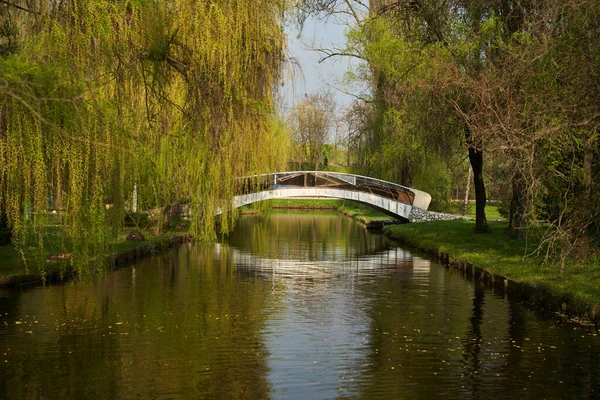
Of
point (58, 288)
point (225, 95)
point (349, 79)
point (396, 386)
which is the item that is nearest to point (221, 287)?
point (58, 288)

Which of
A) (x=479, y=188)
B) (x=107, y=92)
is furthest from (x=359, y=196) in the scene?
(x=107, y=92)

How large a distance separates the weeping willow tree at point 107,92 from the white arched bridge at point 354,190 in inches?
986

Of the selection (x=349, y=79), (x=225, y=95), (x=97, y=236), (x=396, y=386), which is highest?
(x=349, y=79)

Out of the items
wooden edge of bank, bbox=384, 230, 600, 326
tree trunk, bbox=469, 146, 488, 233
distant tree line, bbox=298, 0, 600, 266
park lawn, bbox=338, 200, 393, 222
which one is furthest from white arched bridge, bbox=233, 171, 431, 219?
wooden edge of bank, bbox=384, 230, 600, 326

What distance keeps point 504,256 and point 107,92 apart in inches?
479

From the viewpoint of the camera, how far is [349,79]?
1662 inches

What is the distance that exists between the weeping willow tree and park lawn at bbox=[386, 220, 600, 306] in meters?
6.52

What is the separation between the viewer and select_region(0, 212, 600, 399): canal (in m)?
9.93

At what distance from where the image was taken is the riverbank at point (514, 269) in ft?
48.8

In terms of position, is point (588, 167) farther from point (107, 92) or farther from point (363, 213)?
point (363, 213)

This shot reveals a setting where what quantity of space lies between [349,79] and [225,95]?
2929 centimetres

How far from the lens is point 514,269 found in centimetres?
1908

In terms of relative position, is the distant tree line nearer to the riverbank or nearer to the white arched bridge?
the riverbank

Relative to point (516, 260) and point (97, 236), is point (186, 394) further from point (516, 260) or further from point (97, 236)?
point (516, 260)
